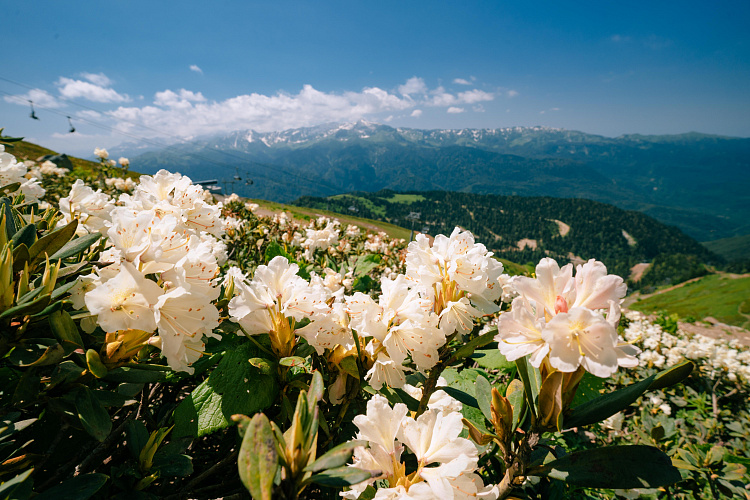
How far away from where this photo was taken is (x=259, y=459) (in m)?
0.63

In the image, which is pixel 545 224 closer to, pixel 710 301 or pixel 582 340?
pixel 710 301

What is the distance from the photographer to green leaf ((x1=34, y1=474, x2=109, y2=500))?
2.78 ft

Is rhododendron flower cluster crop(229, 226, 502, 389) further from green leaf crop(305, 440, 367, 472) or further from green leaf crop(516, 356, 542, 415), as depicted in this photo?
green leaf crop(305, 440, 367, 472)

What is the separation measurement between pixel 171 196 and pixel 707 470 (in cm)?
371

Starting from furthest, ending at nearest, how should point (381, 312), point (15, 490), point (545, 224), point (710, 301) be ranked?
point (545, 224), point (710, 301), point (381, 312), point (15, 490)

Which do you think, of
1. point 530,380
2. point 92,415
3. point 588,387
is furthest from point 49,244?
point 588,387

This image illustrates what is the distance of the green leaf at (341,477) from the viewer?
2.24 ft

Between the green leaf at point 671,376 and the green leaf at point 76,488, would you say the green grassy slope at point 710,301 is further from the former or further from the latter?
the green leaf at point 76,488

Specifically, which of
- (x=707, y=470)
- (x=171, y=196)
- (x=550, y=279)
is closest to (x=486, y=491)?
(x=550, y=279)

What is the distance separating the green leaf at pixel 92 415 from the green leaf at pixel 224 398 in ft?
0.76

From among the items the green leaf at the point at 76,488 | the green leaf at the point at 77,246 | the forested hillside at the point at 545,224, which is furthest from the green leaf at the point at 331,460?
the forested hillside at the point at 545,224

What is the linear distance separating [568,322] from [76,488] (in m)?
1.38

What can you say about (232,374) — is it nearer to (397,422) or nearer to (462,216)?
(397,422)

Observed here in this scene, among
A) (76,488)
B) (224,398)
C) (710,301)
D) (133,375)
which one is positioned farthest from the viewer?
(710,301)
